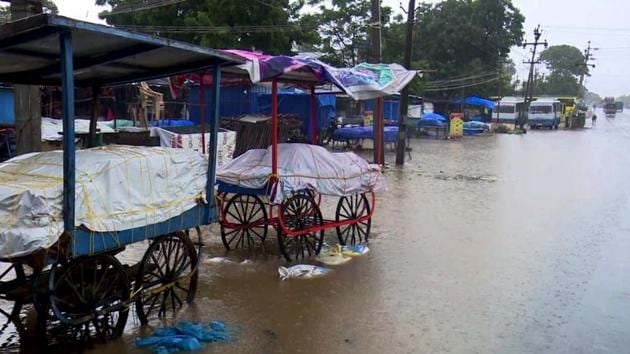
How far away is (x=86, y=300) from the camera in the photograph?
4535 mm

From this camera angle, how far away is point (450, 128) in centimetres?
3650

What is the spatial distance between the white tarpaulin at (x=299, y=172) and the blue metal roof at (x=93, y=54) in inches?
77.8

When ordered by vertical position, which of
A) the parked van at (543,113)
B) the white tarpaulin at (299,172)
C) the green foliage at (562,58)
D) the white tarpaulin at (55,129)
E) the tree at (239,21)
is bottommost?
the white tarpaulin at (299,172)

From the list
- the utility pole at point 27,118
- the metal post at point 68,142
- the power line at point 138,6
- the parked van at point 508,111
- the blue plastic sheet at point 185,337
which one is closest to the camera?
the metal post at point 68,142

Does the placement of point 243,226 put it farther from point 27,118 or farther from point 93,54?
point 93,54

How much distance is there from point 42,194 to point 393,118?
3095 centimetres

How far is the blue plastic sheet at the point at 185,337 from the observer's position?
4758mm

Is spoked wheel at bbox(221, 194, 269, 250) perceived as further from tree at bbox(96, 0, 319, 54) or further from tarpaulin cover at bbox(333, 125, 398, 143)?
tree at bbox(96, 0, 319, 54)

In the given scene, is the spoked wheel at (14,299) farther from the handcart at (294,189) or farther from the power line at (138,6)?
the power line at (138,6)

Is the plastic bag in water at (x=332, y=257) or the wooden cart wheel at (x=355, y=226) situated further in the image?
the wooden cart wheel at (x=355, y=226)

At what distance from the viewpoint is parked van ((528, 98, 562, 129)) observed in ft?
170

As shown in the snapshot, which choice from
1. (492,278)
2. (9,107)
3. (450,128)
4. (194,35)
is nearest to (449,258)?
(492,278)

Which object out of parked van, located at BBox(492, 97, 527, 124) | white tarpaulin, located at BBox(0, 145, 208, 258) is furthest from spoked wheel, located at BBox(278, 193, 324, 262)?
parked van, located at BBox(492, 97, 527, 124)

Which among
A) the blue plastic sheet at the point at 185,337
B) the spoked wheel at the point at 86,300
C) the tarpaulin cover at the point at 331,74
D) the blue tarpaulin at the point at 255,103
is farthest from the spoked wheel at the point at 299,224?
the blue tarpaulin at the point at 255,103
